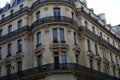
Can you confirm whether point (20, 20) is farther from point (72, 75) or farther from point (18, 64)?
point (72, 75)

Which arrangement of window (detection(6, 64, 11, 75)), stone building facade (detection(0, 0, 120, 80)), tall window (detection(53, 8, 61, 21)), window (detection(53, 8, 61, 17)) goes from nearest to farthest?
1. stone building facade (detection(0, 0, 120, 80))
2. tall window (detection(53, 8, 61, 21))
3. window (detection(53, 8, 61, 17))
4. window (detection(6, 64, 11, 75))

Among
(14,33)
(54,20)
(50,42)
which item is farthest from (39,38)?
(14,33)

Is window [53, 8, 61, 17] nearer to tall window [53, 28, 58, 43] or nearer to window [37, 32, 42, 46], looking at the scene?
tall window [53, 28, 58, 43]

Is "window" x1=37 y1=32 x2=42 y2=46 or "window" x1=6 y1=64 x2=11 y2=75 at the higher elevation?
"window" x1=37 y1=32 x2=42 y2=46

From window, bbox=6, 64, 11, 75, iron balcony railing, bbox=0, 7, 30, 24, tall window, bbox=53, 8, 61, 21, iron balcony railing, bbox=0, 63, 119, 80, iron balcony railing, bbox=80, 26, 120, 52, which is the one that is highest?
iron balcony railing, bbox=0, 7, 30, 24

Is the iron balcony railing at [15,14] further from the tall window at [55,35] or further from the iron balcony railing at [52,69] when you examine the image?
the iron balcony railing at [52,69]

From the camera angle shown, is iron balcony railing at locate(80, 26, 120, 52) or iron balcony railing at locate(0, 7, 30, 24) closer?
iron balcony railing at locate(80, 26, 120, 52)

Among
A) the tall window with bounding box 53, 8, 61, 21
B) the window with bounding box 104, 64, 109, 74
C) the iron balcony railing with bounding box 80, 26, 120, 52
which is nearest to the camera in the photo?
the tall window with bounding box 53, 8, 61, 21

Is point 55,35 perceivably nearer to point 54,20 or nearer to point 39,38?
point 54,20

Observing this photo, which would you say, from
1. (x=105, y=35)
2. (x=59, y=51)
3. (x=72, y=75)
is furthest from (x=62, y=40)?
(x=105, y=35)

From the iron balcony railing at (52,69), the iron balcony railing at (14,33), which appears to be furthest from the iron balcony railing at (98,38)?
the iron balcony railing at (14,33)

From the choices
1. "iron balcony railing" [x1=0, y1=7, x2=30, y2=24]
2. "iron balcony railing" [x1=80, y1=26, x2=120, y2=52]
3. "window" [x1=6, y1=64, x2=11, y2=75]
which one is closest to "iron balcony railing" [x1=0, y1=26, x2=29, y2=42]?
"iron balcony railing" [x1=0, y1=7, x2=30, y2=24]

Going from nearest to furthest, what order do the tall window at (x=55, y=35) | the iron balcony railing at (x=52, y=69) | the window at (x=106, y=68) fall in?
the iron balcony railing at (x=52, y=69) < the tall window at (x=55, y=35) < the window at (x=106, y=68)

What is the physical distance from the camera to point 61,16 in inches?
1647
